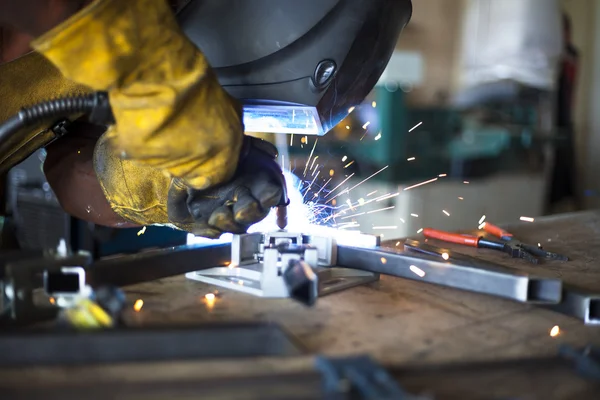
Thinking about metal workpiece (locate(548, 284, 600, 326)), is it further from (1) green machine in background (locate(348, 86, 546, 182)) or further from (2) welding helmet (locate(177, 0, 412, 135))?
(1) green machine in background (locate(348, 86, 546, 182))

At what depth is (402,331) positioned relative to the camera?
0.84m

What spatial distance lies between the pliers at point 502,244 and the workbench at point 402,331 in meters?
0.14

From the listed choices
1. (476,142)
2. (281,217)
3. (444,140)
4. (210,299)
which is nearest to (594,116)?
(476,142)

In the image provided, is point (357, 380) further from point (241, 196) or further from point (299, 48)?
point (299, 48)

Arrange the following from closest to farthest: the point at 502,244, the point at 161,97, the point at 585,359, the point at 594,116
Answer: the point at 585,359 < the point at 161,97 < the point at 502,244 < the point at 594,116

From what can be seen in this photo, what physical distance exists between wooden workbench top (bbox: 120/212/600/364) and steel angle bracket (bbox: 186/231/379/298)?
2cm

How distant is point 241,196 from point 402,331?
14.4 inches

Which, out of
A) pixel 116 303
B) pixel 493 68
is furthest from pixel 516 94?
pixel 116 303

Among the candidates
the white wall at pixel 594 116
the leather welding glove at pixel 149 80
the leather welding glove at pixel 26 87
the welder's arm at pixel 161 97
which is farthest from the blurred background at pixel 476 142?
the leather welding glove at pixel 149 80

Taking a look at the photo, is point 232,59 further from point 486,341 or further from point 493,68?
point 493,68

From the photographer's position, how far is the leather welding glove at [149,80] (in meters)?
0.76

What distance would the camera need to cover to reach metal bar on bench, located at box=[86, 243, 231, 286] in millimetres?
995

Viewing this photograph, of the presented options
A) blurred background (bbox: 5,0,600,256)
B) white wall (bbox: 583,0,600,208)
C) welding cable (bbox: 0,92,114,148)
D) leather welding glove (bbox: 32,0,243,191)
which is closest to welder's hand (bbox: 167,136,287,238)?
leather welding glove (bbox: 32,0,243,191)

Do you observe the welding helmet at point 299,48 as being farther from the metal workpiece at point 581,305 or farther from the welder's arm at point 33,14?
the metal workpiece at point 581,305
